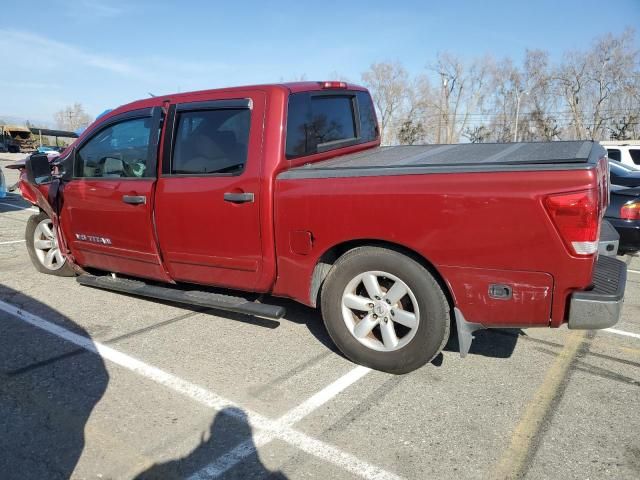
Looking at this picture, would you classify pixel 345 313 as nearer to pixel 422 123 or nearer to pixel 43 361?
pixel 43 361

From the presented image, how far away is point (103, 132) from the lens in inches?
184

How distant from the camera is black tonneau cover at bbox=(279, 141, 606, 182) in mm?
2779

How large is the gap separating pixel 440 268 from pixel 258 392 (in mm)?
1350

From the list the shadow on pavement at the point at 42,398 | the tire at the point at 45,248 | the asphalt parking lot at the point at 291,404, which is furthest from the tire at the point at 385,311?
the tire at the point at 45,248

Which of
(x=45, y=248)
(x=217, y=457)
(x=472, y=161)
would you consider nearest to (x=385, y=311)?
(x=472, y=161)

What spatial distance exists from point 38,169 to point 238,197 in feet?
8.33

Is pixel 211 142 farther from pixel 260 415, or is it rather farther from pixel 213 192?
pixel 260 415

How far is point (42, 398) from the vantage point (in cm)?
312

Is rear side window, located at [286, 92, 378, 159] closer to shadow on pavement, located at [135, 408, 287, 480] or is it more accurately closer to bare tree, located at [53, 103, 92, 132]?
shadow on pavement, located at [135, 408, 287, 480]

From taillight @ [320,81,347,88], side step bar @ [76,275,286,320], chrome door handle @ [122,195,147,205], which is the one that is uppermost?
taillight @ [320,81,347,88]

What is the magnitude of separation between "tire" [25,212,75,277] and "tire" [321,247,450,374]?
347 cm

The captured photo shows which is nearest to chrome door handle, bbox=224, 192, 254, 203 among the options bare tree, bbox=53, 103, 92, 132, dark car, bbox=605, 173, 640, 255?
dark car, bbox=605, 173, 640, 255

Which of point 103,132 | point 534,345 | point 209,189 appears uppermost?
point 103,132

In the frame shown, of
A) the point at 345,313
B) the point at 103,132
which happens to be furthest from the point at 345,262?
the point at 103,132
